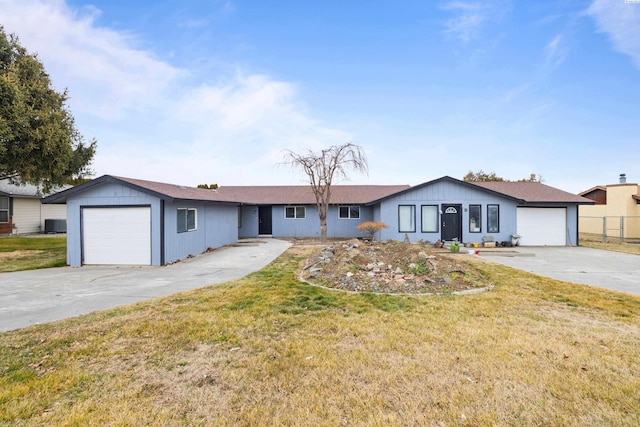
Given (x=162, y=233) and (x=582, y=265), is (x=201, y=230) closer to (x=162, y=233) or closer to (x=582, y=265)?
(x=162, y=233)

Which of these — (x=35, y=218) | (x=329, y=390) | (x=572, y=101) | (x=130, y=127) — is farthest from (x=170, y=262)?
(x=572, y=101)

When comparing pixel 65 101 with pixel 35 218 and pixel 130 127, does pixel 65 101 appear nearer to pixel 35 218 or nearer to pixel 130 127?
pixel 130 127

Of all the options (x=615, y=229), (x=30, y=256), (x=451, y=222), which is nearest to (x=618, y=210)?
(x=615, y=229)

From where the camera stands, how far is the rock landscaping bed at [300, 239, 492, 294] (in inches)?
263

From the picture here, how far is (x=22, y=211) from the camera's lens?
2089 centimetres

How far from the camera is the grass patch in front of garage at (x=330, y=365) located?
2.53 m

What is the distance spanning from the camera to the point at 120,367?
10.9 ft

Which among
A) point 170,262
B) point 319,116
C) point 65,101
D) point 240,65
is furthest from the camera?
point 319,116

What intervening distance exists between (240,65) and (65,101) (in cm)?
1023

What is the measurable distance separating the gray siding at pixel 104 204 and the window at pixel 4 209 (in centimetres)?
1465

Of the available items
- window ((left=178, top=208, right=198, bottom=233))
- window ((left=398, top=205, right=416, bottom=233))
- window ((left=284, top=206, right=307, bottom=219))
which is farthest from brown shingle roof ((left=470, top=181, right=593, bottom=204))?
window ((left=178, top=208, right=198, bottom=233))

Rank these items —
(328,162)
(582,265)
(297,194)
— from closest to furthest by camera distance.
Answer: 1. (582,265)
2. (328,162)
3. (297,194)

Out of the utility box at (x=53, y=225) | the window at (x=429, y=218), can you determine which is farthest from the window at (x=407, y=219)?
the utility box at (x=53, y=225)

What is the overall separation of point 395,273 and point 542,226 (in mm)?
13122
